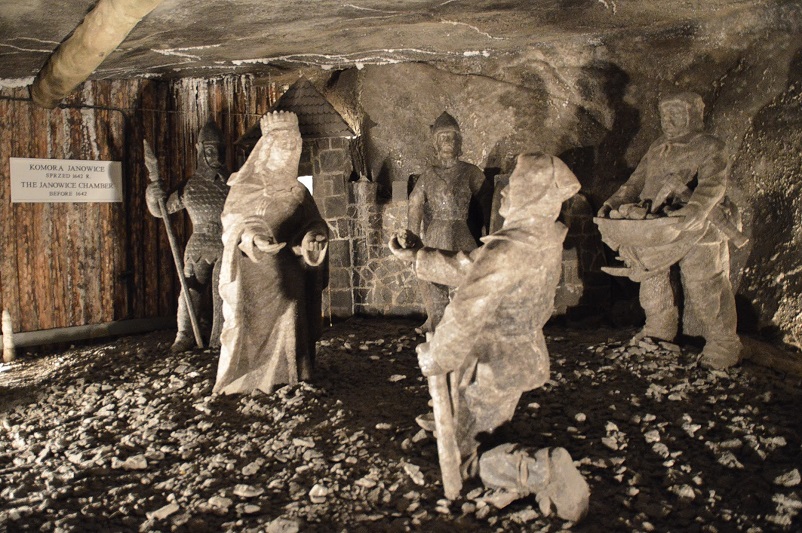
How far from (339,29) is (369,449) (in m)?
4.07

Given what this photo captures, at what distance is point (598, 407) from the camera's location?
442 cm

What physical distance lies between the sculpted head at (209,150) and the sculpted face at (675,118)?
170 inches

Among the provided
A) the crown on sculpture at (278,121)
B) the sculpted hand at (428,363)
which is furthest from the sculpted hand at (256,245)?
the sculpted hand at (428,363)

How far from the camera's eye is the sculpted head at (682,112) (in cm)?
529

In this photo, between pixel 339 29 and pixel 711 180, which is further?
pixel 339 29

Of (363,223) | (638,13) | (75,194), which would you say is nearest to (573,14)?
(638,13)

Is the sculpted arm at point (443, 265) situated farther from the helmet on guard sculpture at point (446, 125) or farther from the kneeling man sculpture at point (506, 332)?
the helmet on guard sculpture at point (446, 125)

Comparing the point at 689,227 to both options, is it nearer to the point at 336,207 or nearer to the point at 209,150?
the point at 336,207

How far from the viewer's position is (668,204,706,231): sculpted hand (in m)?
4.93

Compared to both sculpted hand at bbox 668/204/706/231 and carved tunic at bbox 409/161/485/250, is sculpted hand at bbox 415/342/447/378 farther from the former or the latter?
carved tunic at bbox 409/161/485/250

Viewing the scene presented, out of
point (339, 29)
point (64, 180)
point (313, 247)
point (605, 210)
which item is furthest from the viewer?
point (64, 180)

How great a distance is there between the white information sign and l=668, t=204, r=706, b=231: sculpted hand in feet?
21.0

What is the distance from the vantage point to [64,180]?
7590mm

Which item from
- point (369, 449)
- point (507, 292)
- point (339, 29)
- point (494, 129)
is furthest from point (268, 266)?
point (494, 129)
